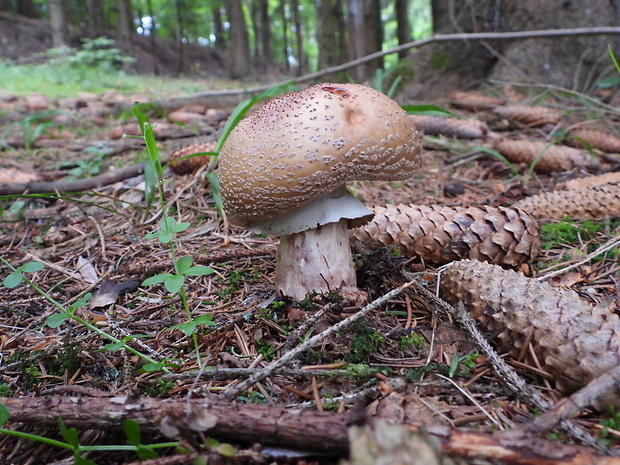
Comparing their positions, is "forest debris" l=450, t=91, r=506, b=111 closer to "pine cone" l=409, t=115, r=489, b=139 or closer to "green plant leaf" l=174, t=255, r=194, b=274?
"pine cone" l=409, t=115, r=489, b=139

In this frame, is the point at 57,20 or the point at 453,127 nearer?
the point at 453,127

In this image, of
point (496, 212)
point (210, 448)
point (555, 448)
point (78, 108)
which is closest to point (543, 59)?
point (496, 212)

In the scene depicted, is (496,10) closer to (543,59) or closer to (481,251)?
(543,59)

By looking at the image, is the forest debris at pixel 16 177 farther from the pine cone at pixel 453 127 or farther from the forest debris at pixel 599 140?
the forest debris at pixel 599 140

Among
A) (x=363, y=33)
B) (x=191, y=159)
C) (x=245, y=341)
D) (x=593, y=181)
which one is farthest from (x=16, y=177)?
(x=363, y=33)

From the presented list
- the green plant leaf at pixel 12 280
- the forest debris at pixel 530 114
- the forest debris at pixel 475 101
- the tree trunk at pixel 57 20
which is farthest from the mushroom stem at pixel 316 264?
the tree trunk at pixel 57 20

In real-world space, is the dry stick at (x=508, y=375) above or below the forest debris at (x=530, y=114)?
below

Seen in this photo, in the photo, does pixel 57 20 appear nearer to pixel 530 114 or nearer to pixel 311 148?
pixel 530 114
